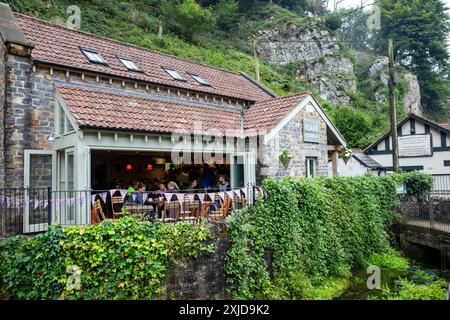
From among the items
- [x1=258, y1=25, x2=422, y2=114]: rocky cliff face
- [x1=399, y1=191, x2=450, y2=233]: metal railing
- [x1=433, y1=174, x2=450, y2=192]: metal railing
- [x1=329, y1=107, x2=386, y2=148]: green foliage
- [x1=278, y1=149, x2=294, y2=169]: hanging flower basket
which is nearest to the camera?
[x1=278, y1=149, x2=294, y2=169]: hanging flower basket

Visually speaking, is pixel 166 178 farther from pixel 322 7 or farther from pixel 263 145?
pixel 322 7

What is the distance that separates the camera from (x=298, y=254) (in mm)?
9781

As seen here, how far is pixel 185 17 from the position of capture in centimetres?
3534

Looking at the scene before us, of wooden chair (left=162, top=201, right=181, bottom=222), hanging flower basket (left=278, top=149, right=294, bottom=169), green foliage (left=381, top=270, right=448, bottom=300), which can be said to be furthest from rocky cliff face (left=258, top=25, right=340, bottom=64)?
wooden chair (left=162, top=201, right=181, bottom=222)

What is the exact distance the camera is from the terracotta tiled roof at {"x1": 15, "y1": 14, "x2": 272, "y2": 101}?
36.2 ft

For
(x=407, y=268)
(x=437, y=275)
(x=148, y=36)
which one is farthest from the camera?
(x=148, y=36)

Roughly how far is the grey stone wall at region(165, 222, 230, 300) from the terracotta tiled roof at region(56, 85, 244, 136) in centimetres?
408

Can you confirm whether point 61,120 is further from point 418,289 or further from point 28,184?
point 418,289

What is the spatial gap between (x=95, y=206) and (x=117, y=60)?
6932mm

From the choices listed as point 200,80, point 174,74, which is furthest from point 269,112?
point 174,74

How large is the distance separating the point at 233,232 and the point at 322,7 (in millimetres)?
58989

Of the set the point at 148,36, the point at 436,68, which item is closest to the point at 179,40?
the point at 148,36

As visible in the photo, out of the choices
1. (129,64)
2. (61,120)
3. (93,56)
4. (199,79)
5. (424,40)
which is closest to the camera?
(61,120)

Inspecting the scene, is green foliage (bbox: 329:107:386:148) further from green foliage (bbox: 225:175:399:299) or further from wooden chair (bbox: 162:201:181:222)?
wooden chair (bbox: 162:201:181:222)
